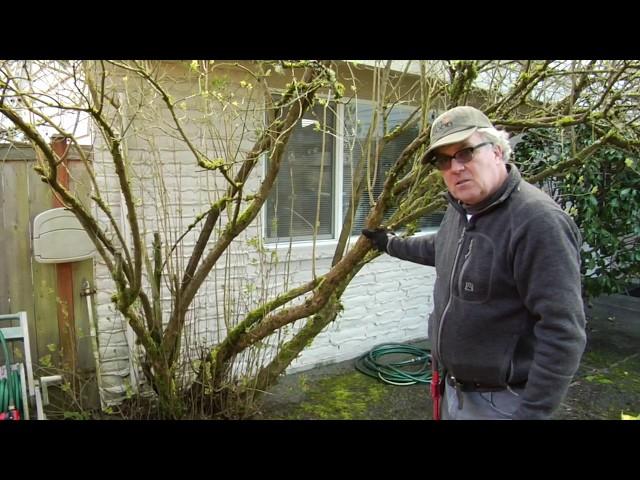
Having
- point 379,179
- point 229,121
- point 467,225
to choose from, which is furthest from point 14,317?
point 379,179

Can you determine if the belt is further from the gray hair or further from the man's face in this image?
the gray hair

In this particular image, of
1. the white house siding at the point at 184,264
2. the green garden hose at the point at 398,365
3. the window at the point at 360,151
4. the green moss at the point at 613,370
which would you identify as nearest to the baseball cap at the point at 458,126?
the white house siding at the point at 184,264

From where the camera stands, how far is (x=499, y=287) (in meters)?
1.80

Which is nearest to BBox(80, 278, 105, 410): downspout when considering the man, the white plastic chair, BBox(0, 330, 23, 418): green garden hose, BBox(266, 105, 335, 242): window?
the white plastic chair

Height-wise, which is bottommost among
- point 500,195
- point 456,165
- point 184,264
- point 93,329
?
point 93,329

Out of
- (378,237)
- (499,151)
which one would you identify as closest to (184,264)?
(378,237)

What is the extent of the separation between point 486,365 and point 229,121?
9.64 feet

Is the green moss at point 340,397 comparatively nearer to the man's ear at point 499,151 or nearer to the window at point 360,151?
the window at point 360,151

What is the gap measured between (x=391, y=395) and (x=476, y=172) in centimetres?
334

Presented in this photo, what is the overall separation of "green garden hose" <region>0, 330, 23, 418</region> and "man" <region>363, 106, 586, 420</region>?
109 inches

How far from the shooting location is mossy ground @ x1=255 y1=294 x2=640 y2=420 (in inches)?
170

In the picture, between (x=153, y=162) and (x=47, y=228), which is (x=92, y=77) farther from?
A: (x=47, y=228)

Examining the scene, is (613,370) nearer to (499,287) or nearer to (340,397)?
(340,397)

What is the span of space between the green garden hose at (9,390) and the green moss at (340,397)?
203cm
